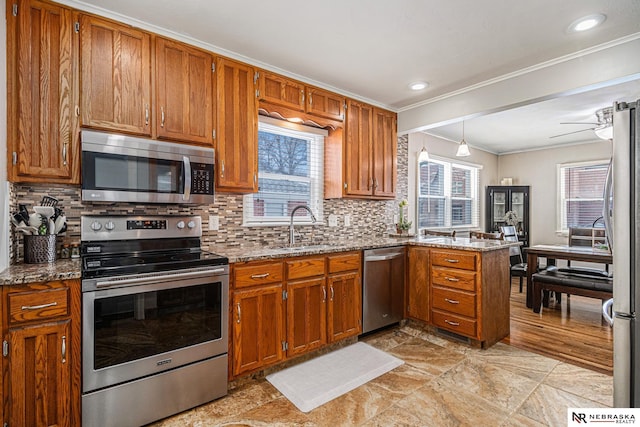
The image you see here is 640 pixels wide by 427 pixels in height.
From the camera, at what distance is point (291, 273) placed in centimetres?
253

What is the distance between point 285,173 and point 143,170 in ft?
4.71

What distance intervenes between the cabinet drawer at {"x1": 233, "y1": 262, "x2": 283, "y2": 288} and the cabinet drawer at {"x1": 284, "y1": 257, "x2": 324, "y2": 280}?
84 millimetres

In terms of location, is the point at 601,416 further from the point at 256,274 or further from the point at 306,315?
the point at 256,274

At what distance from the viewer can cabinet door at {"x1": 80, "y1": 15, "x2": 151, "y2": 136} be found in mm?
2059

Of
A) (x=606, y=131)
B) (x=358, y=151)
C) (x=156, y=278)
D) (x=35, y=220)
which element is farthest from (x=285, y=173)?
(x=606, y=131)

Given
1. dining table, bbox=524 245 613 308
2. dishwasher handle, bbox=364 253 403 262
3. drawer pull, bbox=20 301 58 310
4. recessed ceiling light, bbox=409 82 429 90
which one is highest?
recessed ceiling light, bbox=409 82 429 90

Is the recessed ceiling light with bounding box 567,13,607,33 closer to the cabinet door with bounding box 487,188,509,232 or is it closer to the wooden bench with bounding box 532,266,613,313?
the wooden bench with bounding box 532,266,613,313

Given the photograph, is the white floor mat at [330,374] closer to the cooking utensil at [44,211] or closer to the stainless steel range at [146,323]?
the stainless steel range at [146,323]

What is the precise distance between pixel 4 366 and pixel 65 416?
15.4 inches

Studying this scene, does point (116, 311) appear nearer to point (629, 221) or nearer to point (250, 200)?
point (250, 200)

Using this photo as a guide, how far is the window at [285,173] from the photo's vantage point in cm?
313

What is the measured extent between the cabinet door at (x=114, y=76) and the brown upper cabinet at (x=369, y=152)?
6.48 feet

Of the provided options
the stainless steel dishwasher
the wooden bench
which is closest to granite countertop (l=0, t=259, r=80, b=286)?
the stainless steel dishwasher

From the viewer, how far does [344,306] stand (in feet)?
9.57
